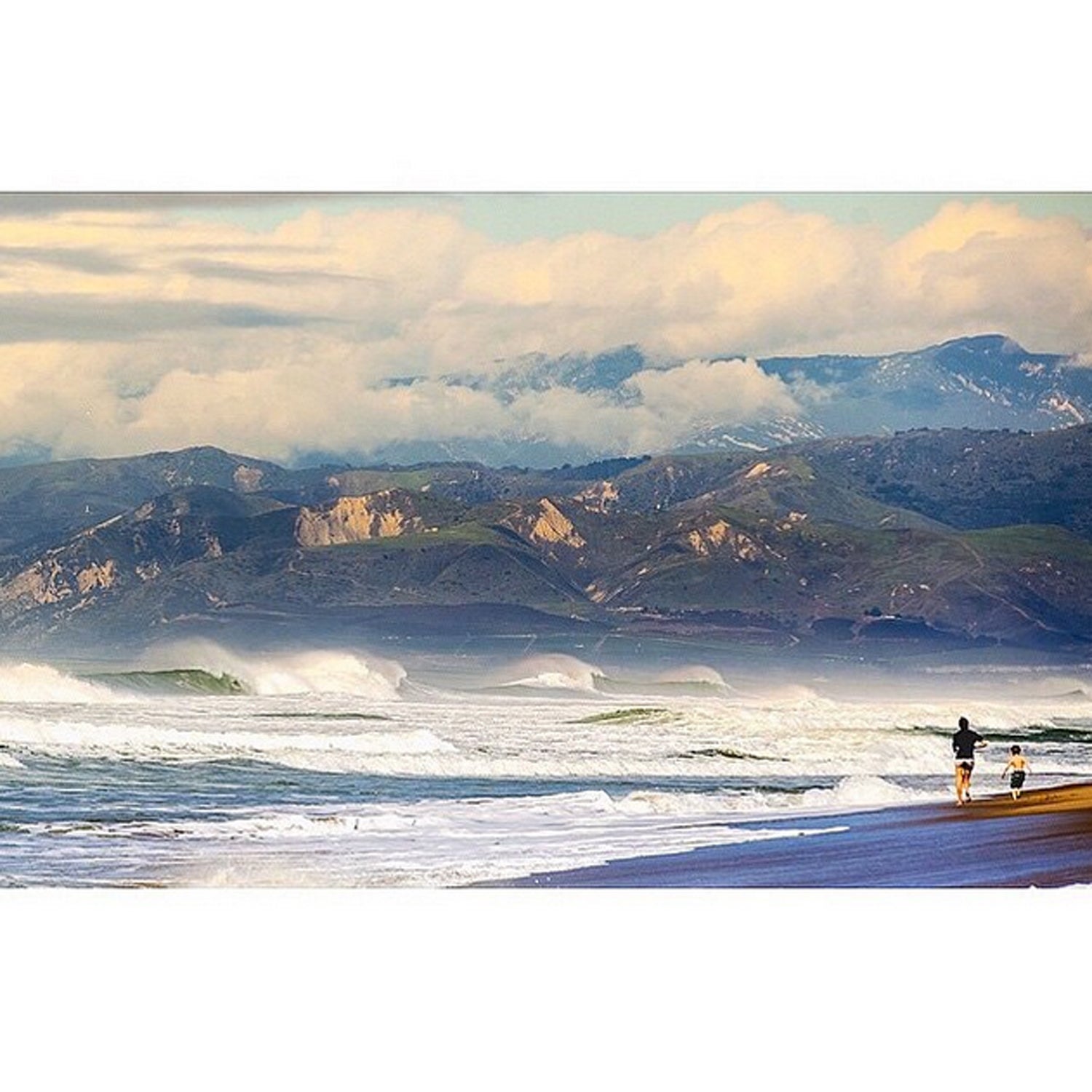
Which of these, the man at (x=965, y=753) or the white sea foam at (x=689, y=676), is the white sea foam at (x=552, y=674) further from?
the man at (x=965, y=753)

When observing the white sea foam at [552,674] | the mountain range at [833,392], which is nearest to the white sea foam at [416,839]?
the white sea foam at [552,674]

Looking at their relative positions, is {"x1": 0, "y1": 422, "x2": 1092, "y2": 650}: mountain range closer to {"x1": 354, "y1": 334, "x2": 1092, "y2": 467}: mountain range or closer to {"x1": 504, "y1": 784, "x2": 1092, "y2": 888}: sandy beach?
{"x1": 354, "y1": 334, "x2": 1092, "y2": 467}: mountain range

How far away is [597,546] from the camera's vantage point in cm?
670

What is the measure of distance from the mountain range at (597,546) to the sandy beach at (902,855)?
2.12 feet

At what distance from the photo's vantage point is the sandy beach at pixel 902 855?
596cm

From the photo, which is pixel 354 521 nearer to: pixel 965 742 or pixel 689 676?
pixel 689 676

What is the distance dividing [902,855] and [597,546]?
1.57m

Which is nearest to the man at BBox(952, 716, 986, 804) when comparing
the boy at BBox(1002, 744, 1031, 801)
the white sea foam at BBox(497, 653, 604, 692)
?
the boy at BBox(1002, 744, 1031, 801)

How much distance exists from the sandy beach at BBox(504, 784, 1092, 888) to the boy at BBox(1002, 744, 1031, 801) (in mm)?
31

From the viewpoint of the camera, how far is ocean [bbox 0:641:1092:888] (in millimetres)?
6359

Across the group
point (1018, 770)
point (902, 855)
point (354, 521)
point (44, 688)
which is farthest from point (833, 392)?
point (44, 688)
